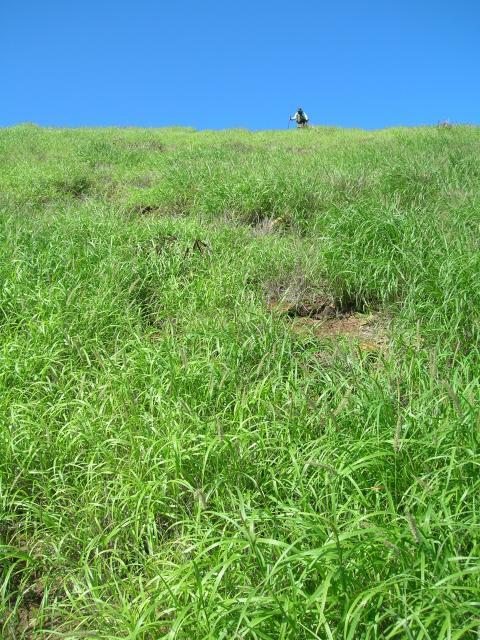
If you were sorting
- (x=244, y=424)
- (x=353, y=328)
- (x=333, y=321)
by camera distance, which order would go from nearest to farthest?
(x=244, y=424)
(x=353, y=328)
(x=333, y=321)

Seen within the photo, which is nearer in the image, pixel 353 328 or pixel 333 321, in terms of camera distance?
pixel 353 328

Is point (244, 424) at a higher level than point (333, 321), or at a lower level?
lower

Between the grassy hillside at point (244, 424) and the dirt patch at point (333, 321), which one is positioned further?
the dirt patch at point (333, 321)

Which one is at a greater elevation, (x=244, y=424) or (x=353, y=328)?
(x=353, y=328)

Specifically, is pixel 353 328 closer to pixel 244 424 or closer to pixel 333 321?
pixel 333 321

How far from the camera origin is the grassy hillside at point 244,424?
1.71 metres

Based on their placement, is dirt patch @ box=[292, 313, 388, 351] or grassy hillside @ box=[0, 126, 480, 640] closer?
grassy hillside @ box=[0, 126, 480, 640]

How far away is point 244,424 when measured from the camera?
2713 mm

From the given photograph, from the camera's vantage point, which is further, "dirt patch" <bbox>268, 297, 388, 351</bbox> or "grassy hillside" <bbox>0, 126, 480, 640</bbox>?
"dirt patch" <bbox>268, 297, 388, 351</bbox>

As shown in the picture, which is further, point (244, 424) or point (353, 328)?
point (353, 328)

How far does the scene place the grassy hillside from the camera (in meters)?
1.71

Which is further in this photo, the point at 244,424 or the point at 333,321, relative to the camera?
the point at 333,321

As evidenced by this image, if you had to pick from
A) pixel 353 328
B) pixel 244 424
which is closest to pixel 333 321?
pixel 353 328

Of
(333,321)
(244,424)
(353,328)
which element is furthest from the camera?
(333,321)
